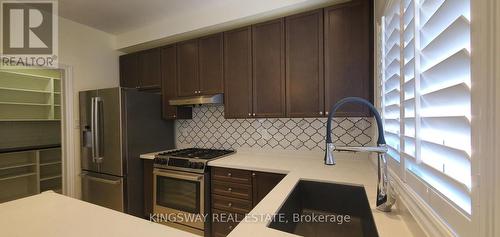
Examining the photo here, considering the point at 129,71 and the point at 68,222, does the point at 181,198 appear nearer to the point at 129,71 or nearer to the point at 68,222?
the point at 68,222

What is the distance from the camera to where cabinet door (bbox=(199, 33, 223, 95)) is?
2.38 metres

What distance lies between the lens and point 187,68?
258cm

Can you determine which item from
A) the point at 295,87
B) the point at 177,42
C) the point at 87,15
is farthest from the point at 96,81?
the point at 295,87

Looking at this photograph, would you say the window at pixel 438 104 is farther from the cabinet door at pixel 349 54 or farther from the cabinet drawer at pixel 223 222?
the cabinet drawer at pixel 223 222

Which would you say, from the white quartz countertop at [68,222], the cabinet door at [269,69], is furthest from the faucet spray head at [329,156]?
the cabinet door at [269,69]

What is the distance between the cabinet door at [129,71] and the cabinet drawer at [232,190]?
1925 millimetres

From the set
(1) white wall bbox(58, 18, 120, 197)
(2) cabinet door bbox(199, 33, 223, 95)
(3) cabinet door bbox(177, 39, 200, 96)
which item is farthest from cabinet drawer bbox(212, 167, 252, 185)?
(1) white wall bbox(58, 18, 120, 197)

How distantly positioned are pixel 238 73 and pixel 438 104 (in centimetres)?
187

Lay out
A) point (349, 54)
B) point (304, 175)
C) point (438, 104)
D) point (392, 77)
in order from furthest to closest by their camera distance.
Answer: point (349, 54) → point (304, 175) → point (392, 77) → point (438, 104)

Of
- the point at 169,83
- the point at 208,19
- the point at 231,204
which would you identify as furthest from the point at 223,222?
the point at 208,19

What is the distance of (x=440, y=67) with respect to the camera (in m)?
0.54

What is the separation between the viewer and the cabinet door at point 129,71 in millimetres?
2941

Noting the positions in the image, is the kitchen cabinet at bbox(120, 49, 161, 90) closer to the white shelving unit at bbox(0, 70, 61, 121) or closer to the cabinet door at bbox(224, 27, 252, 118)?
the cabinet door at bbox(224, 27, 252, 118)

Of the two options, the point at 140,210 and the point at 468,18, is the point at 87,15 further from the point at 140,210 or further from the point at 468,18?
the point at 468,18
